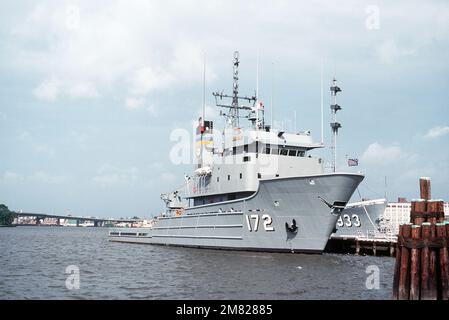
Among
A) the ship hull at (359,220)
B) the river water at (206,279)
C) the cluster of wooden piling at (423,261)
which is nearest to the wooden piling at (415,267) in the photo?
the cluster of wooden piling at (423,261)

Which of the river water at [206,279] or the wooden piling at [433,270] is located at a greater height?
the wooden piling at [433,270]

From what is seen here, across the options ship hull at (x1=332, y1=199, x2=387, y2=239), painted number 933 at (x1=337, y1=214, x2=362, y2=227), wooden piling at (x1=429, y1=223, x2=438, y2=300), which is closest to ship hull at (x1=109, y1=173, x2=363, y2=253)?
painted number 933 at (x1=337, y1=214, x2=362, y2=227)

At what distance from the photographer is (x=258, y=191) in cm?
2808

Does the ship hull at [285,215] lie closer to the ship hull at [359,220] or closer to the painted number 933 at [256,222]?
the painted number 933 at [256,222]

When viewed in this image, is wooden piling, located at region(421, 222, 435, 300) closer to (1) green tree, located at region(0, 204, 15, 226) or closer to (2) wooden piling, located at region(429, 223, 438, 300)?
(2) wooden piling, located at region(429, 223, 438, 300)

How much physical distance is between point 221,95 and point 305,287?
2467 cm

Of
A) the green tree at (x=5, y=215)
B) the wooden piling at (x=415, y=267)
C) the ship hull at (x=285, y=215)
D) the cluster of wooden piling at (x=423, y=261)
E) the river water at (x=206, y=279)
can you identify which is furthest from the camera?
the green tree at (x=5, y=215)

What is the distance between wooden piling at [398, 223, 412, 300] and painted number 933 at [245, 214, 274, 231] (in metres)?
15.7

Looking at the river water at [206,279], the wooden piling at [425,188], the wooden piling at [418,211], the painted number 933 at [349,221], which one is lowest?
the river water at [206,279]

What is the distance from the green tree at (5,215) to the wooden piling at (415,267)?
167 metres

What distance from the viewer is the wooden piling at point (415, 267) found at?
474 inches

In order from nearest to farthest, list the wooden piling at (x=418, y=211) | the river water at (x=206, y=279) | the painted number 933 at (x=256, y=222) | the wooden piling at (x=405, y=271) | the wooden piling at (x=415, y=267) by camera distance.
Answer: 1. the wooden piling at (x=415, y=267)
2. the wooden piling at (x=405, y=271)
3. the wooden piling at (x=418, y=211)
4. the river water at (x=206, y=279)
5. the painted number 933 at (x=256, y=222)

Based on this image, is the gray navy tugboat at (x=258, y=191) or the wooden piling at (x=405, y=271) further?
the gray navy tugboat at (x=258, y=191)

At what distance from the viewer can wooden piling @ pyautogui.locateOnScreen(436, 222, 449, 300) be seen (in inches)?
464
